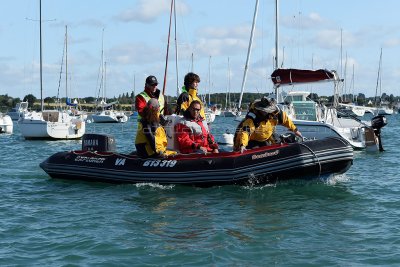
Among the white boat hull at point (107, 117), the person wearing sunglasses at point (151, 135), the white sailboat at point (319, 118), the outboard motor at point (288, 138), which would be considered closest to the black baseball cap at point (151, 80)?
the person wearing sunglasses at point (151, 135)

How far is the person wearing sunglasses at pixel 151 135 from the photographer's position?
1077 centimetres

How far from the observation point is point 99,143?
40.9ft

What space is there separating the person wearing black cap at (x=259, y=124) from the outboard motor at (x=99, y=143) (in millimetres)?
2750

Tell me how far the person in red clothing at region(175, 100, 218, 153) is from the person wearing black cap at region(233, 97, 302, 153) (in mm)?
537

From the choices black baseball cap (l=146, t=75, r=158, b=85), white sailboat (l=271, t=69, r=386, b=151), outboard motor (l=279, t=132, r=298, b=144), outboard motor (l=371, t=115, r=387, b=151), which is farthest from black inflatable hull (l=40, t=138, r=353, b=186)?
outboard motor (l=371, t=115, r=387, b=151)

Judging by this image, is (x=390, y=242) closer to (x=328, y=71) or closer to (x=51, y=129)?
(x=328, y=71)

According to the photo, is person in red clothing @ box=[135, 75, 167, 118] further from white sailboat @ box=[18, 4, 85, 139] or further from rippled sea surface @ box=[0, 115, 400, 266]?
white sailboat @ box=[18, 4, 85, 139]

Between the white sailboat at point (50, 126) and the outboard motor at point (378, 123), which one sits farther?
the white sailboat at point (50, 126)

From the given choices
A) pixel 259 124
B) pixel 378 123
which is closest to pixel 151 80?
pixel 259 124

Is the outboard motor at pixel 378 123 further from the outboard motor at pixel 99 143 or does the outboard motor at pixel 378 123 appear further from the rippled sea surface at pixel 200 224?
the outboard motor at pixel 99 143

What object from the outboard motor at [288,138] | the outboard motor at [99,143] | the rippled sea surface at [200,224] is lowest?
the rippled sea surface at [200,224]

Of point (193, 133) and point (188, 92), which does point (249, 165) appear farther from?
point (188, 92)

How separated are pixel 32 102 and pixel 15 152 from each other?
70860 millimetres

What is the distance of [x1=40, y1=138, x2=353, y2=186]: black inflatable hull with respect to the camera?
10.5 m
